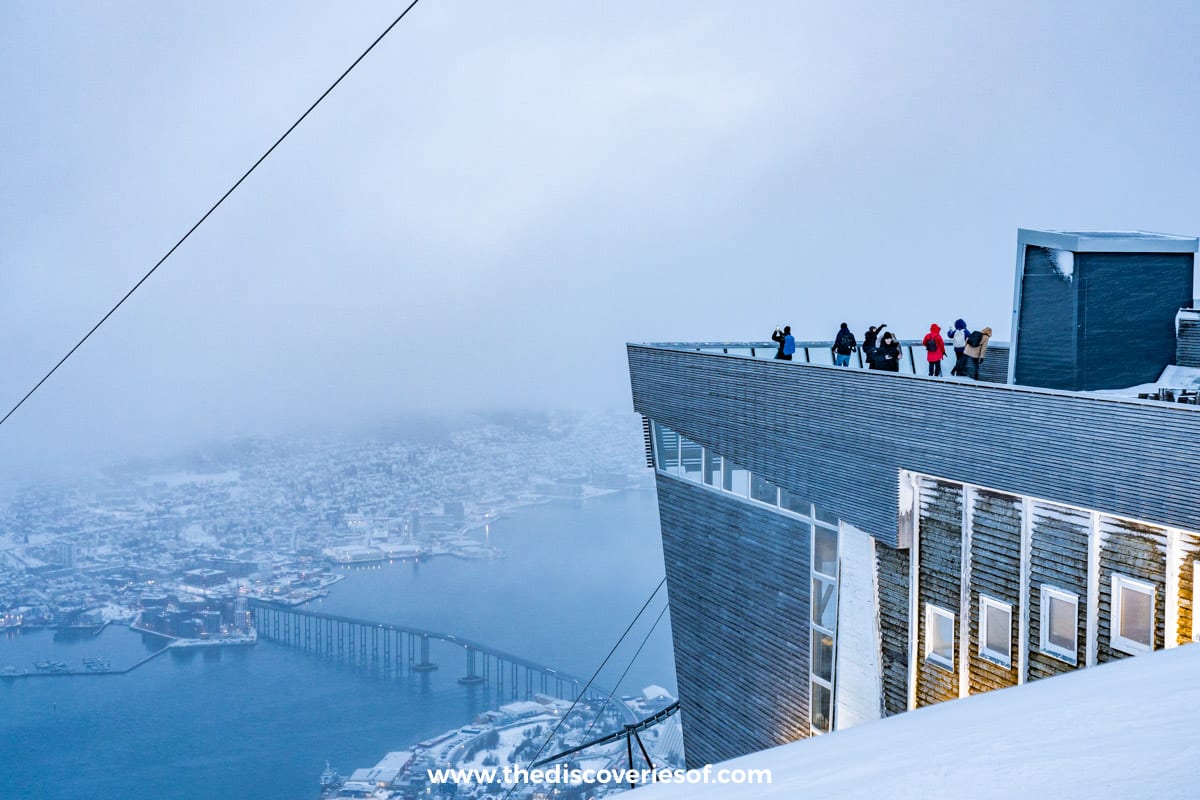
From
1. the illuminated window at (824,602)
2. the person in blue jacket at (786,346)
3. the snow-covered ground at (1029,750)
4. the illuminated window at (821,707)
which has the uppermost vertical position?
the person in blue jacket at (786,346)

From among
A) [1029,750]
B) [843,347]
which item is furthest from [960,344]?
[1029,750]

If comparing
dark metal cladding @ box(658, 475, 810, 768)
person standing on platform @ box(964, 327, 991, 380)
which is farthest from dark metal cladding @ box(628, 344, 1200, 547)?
person standing on platform @ box(964, 327, 991, 380)

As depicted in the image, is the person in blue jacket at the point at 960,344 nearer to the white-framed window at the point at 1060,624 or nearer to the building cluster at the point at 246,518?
the white-framed window at the point at 1060,624

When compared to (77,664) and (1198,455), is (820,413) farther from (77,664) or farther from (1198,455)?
(77,664)

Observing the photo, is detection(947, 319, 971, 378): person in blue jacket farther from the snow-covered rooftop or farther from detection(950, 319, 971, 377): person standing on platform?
the snow-covered rooftop

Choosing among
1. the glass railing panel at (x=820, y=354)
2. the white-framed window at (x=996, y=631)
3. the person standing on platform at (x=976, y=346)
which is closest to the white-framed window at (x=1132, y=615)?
the white-framed window at (x=996, y=631)

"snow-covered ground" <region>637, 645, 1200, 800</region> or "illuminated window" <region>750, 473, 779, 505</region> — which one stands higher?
"snow-covered ground" <region>637, 645, 1200, 800</region>

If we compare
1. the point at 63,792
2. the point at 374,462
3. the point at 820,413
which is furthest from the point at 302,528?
the point at 820,413
